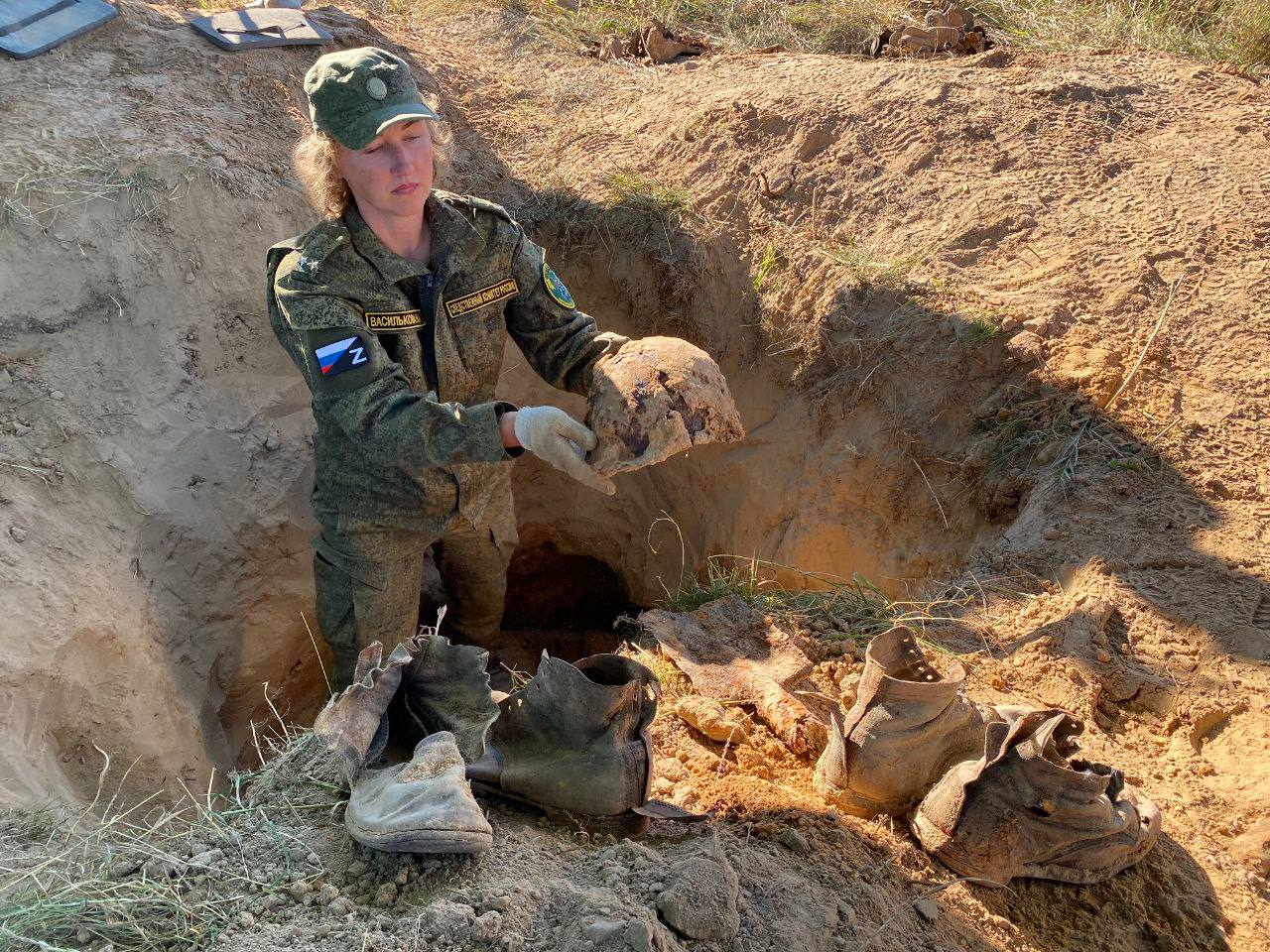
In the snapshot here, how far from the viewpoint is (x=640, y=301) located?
13.5ft

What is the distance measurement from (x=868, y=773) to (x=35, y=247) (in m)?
3.21

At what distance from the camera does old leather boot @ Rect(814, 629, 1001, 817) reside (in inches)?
78.7

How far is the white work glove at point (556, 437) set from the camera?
2.22m

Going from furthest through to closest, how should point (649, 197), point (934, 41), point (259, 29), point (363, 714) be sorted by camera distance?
point (934, 41), point (259, 29), point (649, 197), point (363, 714)

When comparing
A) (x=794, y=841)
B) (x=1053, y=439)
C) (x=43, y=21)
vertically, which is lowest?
(x=794, y=841)

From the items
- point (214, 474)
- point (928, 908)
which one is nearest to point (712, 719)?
A: point (928, 908)

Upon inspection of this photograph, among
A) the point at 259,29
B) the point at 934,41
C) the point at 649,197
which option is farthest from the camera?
the point at 934,41

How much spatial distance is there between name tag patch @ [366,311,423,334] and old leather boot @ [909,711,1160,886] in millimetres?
1736

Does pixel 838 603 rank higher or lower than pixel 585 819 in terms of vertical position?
lower

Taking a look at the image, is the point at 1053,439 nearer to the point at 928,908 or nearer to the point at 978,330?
the point at 978,330

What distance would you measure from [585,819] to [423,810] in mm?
413

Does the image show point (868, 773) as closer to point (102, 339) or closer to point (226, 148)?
point (102, 339)

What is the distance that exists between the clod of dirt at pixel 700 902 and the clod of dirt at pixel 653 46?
4.68 meters

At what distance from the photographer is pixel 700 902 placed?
1.62m
